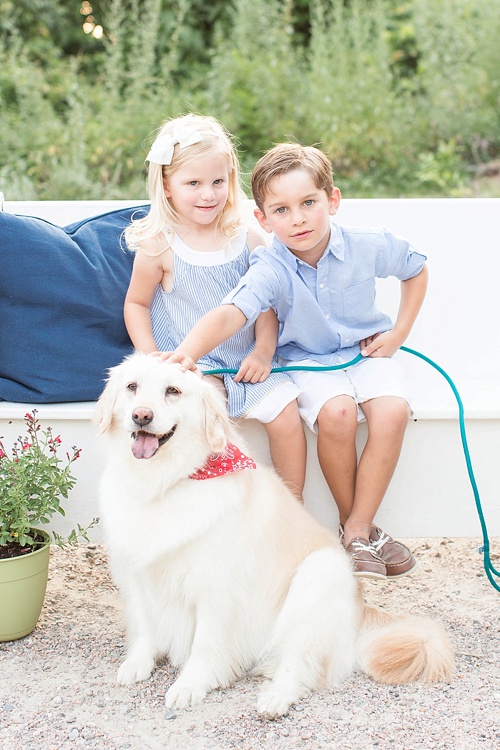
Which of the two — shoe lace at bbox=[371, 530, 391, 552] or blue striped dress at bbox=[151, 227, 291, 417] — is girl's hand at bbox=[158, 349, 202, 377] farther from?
shoe lace at bbox=[371, 530, 391, 552]

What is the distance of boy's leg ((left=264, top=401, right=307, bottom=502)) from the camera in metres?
2.38

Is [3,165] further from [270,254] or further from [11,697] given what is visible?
[11,697]

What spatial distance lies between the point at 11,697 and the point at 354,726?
0.83 metres

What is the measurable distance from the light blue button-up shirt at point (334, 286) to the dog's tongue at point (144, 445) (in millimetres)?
722

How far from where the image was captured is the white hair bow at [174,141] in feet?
8.47

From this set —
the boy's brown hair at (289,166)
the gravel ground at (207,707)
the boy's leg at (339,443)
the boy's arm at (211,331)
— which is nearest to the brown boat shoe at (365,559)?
the boy's leg at (339,443)

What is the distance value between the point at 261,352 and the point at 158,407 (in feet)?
2.28

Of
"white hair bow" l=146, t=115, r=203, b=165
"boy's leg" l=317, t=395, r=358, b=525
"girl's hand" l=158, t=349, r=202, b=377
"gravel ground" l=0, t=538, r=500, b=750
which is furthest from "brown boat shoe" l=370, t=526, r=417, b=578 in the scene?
"white hair bow" l=146, t=115, r=203, b=165

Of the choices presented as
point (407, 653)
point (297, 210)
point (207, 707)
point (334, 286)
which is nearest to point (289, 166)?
point (297, 210)

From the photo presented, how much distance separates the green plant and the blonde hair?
734 millimetres

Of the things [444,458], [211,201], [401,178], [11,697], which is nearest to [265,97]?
[401,178]

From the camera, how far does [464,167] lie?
6625mm

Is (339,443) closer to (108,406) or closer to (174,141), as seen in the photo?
(108,406)

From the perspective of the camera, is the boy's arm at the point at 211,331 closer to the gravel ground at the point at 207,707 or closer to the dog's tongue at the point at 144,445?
the dog's tongue at the point at 144,445
